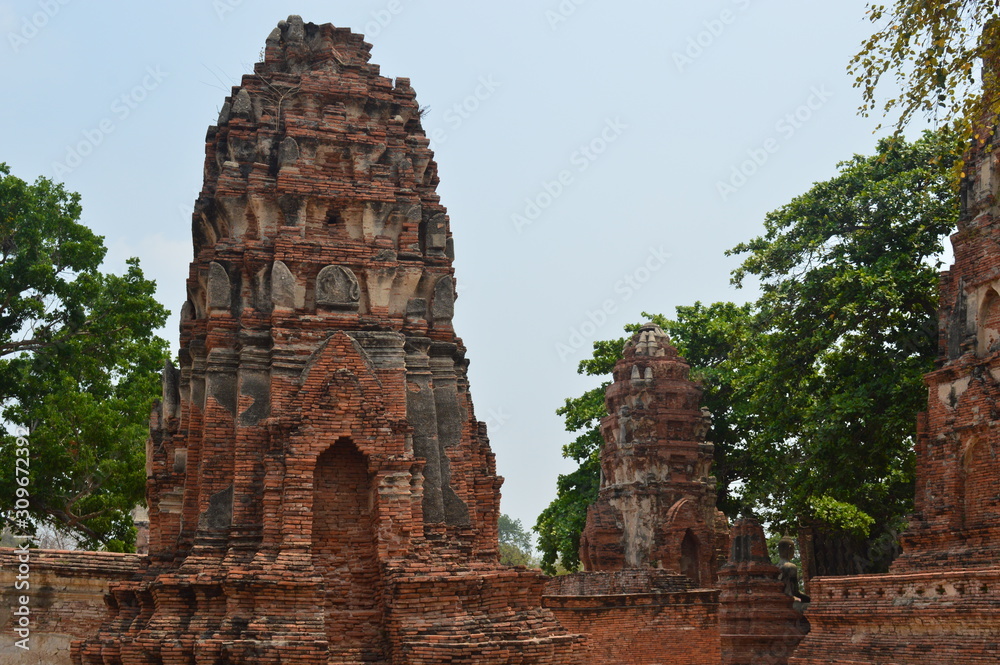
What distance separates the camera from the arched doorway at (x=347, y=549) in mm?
10773

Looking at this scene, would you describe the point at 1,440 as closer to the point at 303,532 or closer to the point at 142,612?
the point at 142,612

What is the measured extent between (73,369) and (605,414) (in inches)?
567

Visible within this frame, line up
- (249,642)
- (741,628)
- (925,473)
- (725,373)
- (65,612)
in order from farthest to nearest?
(725,373), (741,628), (925,473), (65,612), (249,642)

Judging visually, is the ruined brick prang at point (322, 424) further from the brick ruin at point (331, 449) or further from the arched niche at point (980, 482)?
the arched niche at point (980, 482)

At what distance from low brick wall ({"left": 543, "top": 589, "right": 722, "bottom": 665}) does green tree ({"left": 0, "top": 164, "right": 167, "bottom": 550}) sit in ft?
31.4

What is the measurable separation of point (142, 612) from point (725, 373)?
21511 mm

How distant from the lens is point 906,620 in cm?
1605

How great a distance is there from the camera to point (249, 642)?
32.6 feet

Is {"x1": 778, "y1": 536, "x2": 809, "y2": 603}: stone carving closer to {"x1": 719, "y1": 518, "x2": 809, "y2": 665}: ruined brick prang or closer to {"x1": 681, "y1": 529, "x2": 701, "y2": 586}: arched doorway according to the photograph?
{"x1": 719, "y1": 518, "x2": 809, "y2": 665}: ruined brick prang

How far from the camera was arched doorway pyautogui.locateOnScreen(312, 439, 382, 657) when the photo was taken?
10.8m

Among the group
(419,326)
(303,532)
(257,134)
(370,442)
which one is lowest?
(303,532)

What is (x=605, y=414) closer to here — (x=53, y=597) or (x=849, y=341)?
(x=849, y=341)

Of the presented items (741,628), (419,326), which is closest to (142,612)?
(419,326)

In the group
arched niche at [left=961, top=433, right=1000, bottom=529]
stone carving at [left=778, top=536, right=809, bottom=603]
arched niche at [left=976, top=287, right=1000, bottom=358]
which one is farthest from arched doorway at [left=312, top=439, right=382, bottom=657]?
stone carving at [left=778, top=536, right=809, bottom=603]
